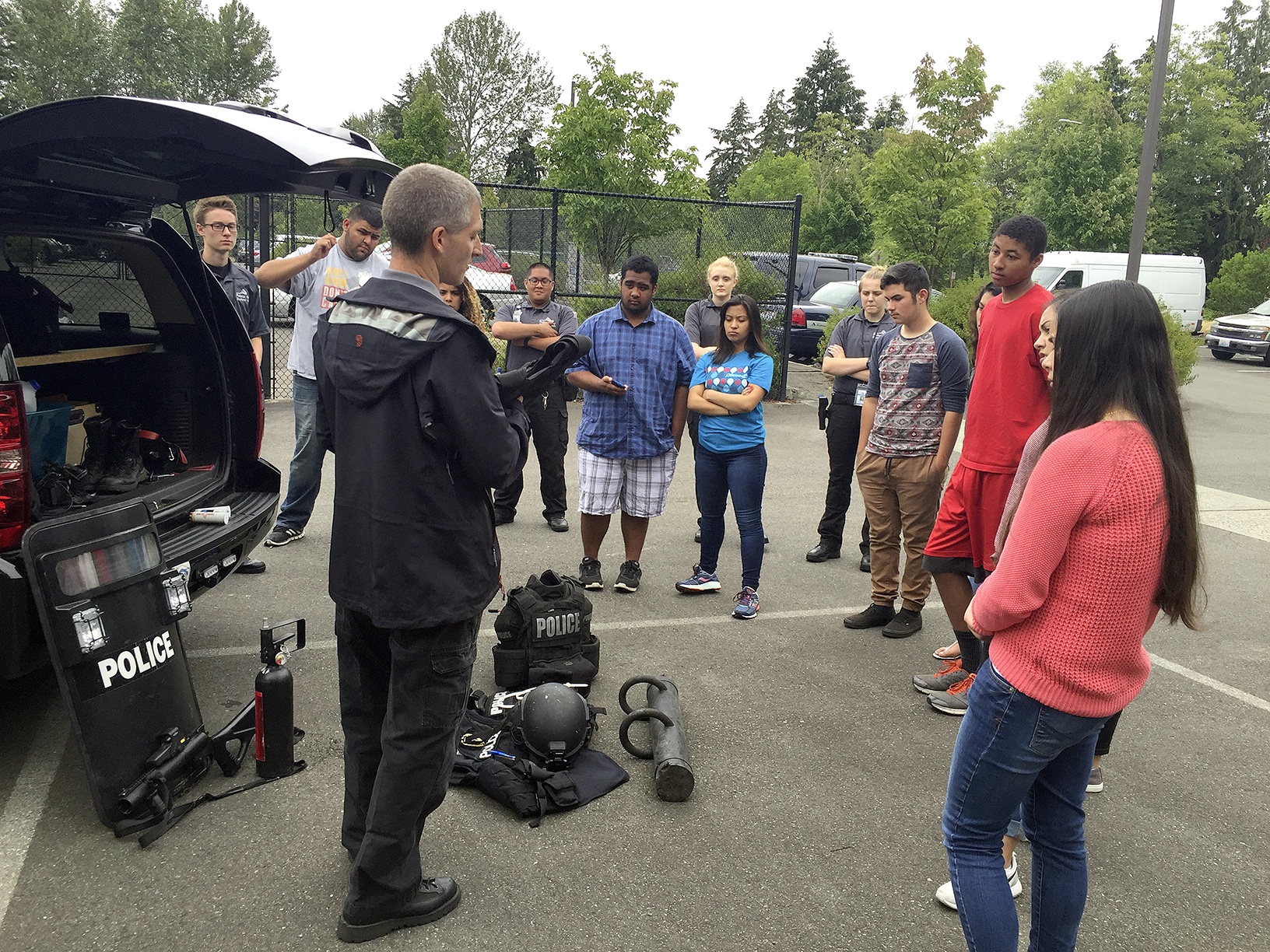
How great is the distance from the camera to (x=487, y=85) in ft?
179

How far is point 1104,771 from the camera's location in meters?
3.99

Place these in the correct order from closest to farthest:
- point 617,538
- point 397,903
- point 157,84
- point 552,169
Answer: point 397,903 < point 617,538 < point 552,169 < point 157,84

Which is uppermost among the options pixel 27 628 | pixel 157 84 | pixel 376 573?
pixel 157 84

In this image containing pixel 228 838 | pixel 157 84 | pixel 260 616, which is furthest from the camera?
pixel 157 84

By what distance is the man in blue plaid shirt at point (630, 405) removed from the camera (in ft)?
18.9

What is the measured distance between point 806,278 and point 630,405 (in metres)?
15.3

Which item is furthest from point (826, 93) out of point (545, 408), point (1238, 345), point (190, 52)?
point (545, 408)

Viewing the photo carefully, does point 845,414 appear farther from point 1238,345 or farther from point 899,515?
point 1238,345

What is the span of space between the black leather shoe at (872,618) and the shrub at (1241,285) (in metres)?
28.8

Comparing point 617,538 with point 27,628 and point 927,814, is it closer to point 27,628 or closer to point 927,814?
point 927,814

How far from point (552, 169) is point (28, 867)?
14064 millimetres

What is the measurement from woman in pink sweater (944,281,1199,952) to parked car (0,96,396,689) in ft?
7.77

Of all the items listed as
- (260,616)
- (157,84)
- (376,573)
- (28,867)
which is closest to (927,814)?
(376,573)

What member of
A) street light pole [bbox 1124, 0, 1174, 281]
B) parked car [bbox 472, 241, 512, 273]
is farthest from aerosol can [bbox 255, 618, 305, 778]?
parked car [bbox 472, 241, 512, 273]
